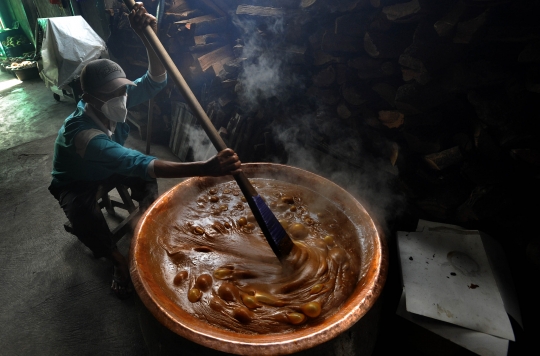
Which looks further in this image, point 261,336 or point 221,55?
point 221,55

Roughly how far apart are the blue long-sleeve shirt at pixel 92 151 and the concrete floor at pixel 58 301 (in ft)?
3.31

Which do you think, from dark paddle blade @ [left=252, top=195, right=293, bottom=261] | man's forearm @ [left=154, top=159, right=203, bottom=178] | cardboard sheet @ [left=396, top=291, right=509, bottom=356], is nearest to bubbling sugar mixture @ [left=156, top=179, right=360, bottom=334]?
dark paddle blade @ [left=252, top=195, right=293, bottom=261]

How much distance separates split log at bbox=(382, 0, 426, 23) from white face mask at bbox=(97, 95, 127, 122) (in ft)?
7.80

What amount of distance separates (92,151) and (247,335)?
6.17 ft

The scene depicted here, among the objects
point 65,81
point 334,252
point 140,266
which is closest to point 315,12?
point 334,252

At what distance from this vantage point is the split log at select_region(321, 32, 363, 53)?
271cm

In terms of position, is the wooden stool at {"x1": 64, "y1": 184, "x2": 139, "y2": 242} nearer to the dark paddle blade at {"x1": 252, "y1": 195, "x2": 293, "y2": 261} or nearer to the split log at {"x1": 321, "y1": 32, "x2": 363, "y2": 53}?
the dark paddle blade at {"x1": 252, "y1": 195, "x2": 293, "y2": 261}

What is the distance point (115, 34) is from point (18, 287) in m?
4.52

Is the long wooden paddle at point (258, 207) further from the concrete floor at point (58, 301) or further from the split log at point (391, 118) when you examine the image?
the split log at point (391, 118)

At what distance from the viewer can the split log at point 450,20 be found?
199 centimetres

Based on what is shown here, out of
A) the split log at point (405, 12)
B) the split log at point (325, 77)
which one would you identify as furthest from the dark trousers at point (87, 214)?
the split log at point (405, 12)

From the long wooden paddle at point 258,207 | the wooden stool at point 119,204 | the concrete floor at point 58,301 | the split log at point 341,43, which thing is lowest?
the concrete floor at point 58,301

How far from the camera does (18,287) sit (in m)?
3.04

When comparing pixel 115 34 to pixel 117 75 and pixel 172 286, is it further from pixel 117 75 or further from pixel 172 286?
pixel 172 286
